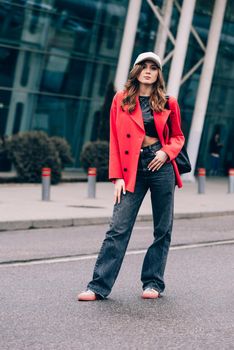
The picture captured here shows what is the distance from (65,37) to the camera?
33.9 m

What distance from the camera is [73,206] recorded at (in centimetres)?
1908

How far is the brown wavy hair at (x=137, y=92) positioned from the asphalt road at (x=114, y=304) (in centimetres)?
156

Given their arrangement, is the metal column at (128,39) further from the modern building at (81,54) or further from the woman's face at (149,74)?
the woman's face at (149,74)

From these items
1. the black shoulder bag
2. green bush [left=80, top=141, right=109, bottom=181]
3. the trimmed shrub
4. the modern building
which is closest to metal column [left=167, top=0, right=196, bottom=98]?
the modern building

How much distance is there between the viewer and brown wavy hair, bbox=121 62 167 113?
8.05 meters

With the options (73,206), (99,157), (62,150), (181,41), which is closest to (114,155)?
(73,206)

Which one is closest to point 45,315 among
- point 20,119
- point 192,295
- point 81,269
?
point 192,295

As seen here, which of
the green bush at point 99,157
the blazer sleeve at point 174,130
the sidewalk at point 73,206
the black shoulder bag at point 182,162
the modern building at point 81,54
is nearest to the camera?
the blazer sleeve at point 174,130

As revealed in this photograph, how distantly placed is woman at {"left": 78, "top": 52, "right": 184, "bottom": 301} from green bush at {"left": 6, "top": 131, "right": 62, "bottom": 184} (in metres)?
18.3

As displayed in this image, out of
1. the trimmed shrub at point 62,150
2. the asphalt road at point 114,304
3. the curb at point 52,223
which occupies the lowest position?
the trimmed shrub at point 62,150

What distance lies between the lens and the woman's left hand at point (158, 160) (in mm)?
8023

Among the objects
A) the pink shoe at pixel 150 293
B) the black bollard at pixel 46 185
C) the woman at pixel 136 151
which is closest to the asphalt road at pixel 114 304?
the pink shoe at pixel 150 293

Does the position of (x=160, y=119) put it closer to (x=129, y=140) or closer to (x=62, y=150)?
(x=129, y=140)

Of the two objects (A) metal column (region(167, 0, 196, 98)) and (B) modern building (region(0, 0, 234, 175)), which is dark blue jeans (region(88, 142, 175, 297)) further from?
(A) metal column (region(167, 0, 196, 98))
